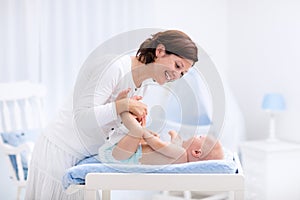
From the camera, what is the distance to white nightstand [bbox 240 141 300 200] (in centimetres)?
338

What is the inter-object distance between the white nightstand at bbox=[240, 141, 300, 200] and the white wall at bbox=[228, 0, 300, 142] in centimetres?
27

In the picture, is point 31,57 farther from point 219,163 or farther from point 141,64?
point 219,163

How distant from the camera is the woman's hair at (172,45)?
182cm

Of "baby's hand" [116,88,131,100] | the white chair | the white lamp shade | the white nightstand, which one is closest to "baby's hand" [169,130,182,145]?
"baby's hand" [116,88,131,100]

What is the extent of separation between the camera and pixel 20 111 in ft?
10.6

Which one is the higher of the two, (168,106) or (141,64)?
(141,64)

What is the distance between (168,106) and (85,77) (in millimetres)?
460

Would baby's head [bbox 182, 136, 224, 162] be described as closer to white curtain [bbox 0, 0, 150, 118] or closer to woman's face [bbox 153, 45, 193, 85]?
woman's face [bbox 153, 45, 193, 85]

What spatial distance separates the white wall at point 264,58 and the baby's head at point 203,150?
1.86m

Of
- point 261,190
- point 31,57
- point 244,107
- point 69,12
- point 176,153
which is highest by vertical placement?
point 69,12

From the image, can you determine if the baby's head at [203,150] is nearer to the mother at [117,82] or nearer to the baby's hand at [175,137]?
the baby's hand at [175,137]

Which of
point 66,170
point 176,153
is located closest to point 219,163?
point 176,153

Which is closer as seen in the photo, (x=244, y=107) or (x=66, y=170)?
(x=66, y=170)

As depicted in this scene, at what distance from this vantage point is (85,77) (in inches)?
72.9
